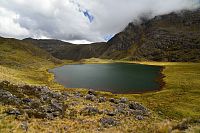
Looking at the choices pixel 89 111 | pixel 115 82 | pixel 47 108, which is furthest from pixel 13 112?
pixel 115 82

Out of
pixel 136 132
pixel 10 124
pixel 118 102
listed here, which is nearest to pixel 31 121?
pixel 10 124

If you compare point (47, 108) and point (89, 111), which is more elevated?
point (47, 108)

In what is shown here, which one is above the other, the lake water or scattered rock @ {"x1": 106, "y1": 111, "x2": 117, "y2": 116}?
scattered rock @ {"x1": 106, "y1": 111, "x2": 117, "y2": 116}

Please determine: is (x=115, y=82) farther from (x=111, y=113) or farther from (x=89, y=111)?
(x=89, y=111)

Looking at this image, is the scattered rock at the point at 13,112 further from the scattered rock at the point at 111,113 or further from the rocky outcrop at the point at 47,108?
the scattered rock at the point at 111,113

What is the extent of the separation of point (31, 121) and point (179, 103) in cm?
4255

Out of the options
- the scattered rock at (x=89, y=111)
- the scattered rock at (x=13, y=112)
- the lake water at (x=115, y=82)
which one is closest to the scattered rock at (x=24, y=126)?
the scattered rock at (x=13, y=112)

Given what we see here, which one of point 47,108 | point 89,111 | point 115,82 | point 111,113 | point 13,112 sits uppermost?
point 13,112

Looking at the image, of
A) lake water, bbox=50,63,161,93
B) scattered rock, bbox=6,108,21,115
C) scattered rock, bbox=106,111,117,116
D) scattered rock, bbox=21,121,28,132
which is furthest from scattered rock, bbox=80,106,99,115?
lake water, bbox=50,63,161,93

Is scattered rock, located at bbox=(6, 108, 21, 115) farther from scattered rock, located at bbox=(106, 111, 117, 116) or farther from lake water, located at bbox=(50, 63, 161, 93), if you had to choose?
lake water, located at bbox=(50, 63, 161, 93)

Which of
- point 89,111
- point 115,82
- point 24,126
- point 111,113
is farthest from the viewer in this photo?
point 115,82

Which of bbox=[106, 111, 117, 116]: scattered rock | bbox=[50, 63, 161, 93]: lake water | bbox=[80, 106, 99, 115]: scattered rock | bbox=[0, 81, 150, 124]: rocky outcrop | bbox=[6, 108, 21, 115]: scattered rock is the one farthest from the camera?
bbox=[50, 63, 161, 93]: lake water

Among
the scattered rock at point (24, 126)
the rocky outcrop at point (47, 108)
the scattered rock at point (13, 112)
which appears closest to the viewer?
the scattered rock at point (24, 126)

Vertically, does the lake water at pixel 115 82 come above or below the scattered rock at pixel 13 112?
below
